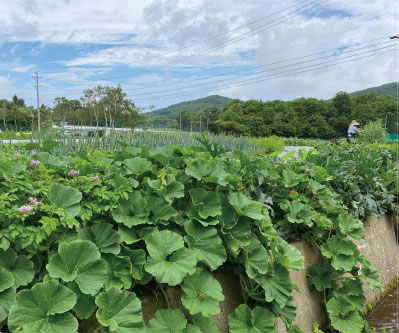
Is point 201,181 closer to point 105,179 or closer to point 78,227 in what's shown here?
point 105,179

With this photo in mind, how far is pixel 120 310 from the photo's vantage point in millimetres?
1365

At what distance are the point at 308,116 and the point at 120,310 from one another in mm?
51348

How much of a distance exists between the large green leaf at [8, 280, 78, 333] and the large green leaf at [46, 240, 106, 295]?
51mm

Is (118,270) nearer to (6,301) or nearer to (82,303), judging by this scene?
(82,303)

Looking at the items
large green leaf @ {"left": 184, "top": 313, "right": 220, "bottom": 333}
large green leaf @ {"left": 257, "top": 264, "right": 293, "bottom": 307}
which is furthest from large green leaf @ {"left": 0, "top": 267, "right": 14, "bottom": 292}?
large green leaf @ {"left": 257, "top": 264, "right": 293, "bottom": 307}

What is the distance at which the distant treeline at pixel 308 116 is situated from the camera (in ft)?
158

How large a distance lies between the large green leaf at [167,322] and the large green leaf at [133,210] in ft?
1.33

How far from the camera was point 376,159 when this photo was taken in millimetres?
3838

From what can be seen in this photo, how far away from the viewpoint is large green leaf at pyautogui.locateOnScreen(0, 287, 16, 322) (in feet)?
4.22

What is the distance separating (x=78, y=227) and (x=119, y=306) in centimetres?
35

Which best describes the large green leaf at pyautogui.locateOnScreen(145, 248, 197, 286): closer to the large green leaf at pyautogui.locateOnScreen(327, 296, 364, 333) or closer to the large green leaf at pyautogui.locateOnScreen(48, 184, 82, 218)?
the large green leaf at pyautogui.locateOnScreen(48, 184, 82, 218)

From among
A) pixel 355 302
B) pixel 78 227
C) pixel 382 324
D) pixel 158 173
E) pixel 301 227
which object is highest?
pixel 158 173

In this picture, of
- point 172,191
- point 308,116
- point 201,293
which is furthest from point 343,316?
point 308,116

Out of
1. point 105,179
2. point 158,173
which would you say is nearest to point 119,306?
point 105,179
